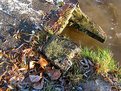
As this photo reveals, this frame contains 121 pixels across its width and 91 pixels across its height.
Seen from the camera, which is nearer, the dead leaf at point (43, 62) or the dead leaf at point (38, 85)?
the dead leaf at point (38, 85)

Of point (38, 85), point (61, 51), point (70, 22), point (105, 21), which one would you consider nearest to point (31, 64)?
point (38, 85)

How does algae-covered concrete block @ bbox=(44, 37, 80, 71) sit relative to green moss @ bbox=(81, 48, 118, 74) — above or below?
above

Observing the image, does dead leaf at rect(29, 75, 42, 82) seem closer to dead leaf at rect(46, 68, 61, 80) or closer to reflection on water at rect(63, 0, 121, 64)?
dead leaf at rect(46, 68, 61, 80)

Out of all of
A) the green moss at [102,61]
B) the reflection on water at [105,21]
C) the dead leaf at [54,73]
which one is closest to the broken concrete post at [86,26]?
the reflection on water at [105,21]

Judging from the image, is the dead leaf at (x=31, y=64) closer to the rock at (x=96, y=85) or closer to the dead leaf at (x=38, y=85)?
the dead leaf at (x=38, y=85)

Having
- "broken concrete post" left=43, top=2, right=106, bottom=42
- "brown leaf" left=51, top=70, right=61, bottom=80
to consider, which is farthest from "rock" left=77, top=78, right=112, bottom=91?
"broken concrete post" left=43, top=2, right=106, bottom=42
